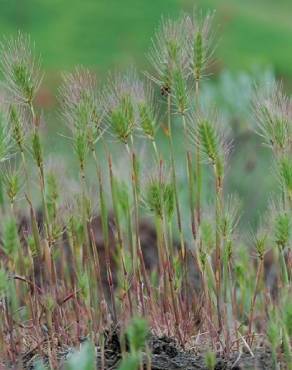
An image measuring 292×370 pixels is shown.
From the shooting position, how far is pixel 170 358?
2.63 m

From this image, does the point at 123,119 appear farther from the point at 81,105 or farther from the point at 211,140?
the point at 211,140

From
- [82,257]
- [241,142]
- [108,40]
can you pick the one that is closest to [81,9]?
[108,40]

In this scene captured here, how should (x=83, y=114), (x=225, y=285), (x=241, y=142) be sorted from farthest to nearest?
(x=241, y=142), (x=225, y=285), (x=83, y=114)

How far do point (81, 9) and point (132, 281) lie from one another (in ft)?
46.3

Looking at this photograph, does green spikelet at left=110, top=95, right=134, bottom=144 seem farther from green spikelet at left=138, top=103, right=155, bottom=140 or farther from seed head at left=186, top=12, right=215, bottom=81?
seed head at left=186, top=12, right=215, bottom=81

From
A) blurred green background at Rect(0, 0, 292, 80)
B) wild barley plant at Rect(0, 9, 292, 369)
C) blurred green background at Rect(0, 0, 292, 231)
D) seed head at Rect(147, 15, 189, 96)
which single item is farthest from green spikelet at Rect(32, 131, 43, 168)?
blurred green background at Rect(0, 0, 292, 80)

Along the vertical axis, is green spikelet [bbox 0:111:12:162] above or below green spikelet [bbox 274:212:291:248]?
above

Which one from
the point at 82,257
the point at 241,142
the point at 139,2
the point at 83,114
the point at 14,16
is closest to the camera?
the point at 83,114

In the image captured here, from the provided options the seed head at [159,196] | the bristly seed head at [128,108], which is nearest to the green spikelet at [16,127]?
the bristly seed head at [128,108]

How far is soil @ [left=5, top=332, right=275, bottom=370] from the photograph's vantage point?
8.44 ft

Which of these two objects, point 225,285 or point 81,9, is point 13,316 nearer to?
point 225,285

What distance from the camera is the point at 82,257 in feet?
9.66

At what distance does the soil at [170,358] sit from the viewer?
8.44 ft

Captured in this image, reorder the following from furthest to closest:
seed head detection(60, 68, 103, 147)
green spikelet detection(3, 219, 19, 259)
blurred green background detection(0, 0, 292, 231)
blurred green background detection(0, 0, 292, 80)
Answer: blurred green background detection(0, 0, 292, 80) → blurred green background detection(0, 0, 292, 231) → seed head detection(60, 68, 103, 147) → green spikelet detection(3, 219, 19, 259)
